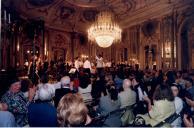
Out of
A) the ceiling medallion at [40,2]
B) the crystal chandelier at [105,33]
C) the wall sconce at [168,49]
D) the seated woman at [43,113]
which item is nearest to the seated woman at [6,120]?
the seated woman at [43,113]

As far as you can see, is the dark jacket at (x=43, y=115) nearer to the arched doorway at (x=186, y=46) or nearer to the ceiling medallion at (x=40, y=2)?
the arched doorway at (x=186, y=46)

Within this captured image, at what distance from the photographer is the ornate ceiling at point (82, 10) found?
50.6ft

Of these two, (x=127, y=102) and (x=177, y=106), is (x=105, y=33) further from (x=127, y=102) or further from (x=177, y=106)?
(x=177, y=106)

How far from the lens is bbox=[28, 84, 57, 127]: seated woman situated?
11.4 ft

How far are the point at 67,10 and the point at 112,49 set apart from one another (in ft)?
15.8

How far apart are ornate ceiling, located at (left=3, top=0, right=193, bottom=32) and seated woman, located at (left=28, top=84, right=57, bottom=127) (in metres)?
11.7

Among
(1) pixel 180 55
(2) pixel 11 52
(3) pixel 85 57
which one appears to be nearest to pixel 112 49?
(3) pixel 85 57

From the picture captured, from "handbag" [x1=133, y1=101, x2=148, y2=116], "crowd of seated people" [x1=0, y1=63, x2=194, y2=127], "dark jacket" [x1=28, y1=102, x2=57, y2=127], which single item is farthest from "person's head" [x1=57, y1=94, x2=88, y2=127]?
"handbag" [x1=133, y1=101, x2=148, y2=116]

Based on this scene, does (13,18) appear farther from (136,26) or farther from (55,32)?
(136,26)

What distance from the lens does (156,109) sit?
12.2 ft

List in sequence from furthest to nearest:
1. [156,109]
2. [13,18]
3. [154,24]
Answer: [154,24], [13,18], [156,109]

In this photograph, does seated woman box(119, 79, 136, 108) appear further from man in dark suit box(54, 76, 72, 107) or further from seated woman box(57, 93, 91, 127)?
seated woman box(57, 93, 91, 127)

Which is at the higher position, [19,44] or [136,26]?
[136,26]

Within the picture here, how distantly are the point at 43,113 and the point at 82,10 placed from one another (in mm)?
16525
